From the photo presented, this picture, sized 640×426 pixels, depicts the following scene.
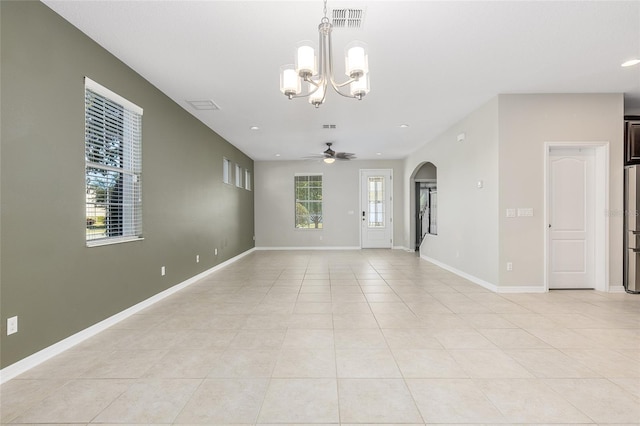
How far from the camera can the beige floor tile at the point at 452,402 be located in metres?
1.73

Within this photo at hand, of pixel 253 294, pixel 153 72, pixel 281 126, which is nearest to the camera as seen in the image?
pixel 153 72

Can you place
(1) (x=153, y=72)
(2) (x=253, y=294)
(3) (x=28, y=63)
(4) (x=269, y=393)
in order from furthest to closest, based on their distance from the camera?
1. (2) (x=253, y=294)
2. (1) (x=153, y=72)
3. (3) (x=28, y=63)
4. (4) (x=269, y=393)

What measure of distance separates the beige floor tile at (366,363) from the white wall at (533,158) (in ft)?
9.57

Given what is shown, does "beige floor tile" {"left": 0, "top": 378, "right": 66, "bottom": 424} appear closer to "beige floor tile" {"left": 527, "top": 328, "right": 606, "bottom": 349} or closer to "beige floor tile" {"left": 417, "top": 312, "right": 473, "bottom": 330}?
"beige floor tile" {"left": 417, "top": 312, "right": 473, "bottom": 330}

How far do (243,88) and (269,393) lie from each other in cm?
A: 360

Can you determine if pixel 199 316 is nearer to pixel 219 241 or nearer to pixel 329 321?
pixel 329 321

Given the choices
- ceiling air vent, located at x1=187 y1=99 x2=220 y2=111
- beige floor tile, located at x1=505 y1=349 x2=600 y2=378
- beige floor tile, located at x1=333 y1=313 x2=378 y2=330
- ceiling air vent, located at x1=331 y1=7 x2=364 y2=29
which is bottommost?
beige floor tile, located at x1=333 y1=313 x2=378 y2=330

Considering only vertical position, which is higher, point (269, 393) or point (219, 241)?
point (219, 241)

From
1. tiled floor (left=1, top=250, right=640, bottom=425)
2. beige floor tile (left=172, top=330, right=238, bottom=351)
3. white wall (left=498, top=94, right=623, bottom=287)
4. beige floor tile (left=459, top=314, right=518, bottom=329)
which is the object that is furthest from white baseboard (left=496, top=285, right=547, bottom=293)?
beige floor tile (left=172, top=330, right=238, bottom=351)

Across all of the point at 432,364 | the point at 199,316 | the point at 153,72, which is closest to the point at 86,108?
the point at 153,72

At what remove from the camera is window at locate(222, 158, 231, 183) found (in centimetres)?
690

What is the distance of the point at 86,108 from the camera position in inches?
115

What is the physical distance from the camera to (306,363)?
2357mm

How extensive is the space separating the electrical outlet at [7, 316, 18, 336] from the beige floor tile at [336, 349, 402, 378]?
233 centimetres
